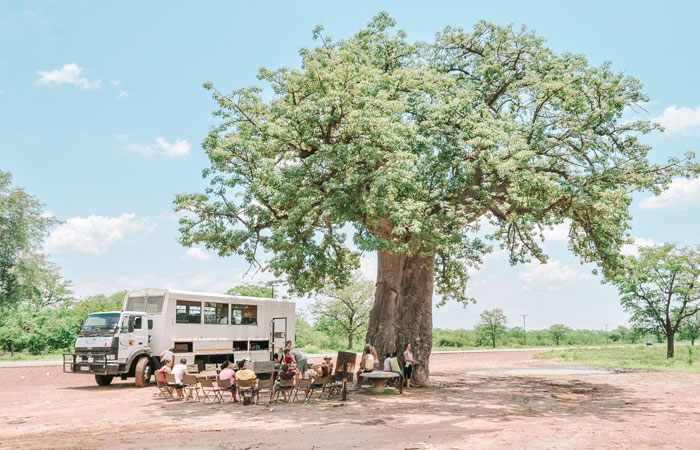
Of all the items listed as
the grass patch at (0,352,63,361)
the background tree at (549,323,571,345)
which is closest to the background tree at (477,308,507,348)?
the background tree at (549,323,571,345)

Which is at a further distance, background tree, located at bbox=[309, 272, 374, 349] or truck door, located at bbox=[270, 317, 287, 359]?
background tree, located at bbox=[309, 272, 374, 349]

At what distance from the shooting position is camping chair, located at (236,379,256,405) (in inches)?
602

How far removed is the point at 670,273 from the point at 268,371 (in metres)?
33.4

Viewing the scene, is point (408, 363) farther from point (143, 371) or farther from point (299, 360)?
point (143, 371)

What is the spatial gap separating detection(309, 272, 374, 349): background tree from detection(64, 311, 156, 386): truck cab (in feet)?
113

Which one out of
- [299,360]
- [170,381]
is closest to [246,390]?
[299,360]

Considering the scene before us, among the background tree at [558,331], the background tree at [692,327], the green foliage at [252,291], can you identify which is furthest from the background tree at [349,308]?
the background tree at [558,331]

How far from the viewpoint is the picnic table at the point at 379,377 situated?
1728 cm

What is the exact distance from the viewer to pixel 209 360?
22297 millimetres

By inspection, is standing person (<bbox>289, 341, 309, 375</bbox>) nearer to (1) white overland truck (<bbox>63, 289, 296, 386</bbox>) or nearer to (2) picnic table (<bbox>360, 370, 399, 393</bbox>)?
(2) picnic table (<bbox>360, 370, 399, 393</bbox>)

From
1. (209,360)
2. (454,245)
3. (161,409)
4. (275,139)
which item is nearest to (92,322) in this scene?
(209,360)

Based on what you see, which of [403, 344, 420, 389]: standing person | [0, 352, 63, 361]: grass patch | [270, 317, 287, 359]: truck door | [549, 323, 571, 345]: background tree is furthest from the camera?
[549, 323, 571, 345]: background tree

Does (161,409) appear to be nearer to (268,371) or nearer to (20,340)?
(268,371)

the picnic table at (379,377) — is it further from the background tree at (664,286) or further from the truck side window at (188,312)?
the background tree at (664,286)
